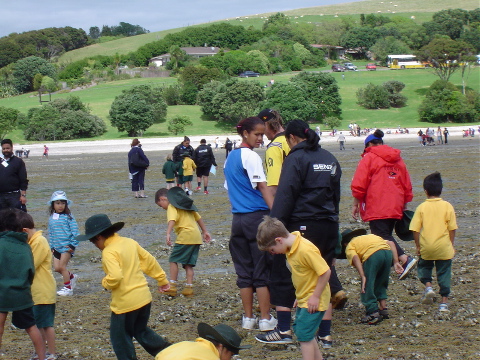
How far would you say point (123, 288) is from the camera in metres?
5.41

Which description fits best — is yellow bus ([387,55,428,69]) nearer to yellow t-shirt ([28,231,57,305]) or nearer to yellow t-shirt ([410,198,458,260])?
yellow t-shirt ([410,198,458,260])

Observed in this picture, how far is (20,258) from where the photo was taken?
5.78 m

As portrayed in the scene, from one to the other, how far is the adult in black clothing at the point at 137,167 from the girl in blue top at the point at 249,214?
503 inches

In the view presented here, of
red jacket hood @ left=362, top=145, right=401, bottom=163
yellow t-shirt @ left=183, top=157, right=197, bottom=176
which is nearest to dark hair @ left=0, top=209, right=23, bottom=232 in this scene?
red jacket hood @ left=362, top=145, right=401, bottom=163

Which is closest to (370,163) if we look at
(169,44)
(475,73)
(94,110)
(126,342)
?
(126,342)

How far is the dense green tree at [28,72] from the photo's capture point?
12531cm

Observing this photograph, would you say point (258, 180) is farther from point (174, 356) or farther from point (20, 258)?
point (174, 356)

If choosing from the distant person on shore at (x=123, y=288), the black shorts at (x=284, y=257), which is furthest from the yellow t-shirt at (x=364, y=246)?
the distant person on shore at (x=123, y=288)

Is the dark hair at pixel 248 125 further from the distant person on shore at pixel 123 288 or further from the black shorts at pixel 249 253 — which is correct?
the distant person on shore at pixel 123 288

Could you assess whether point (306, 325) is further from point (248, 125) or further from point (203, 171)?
point (203, 171)

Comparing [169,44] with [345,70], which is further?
[169,44]

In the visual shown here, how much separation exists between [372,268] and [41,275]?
347cm

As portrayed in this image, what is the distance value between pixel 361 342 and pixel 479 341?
1.15m

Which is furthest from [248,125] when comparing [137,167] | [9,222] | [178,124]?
[178,124]
